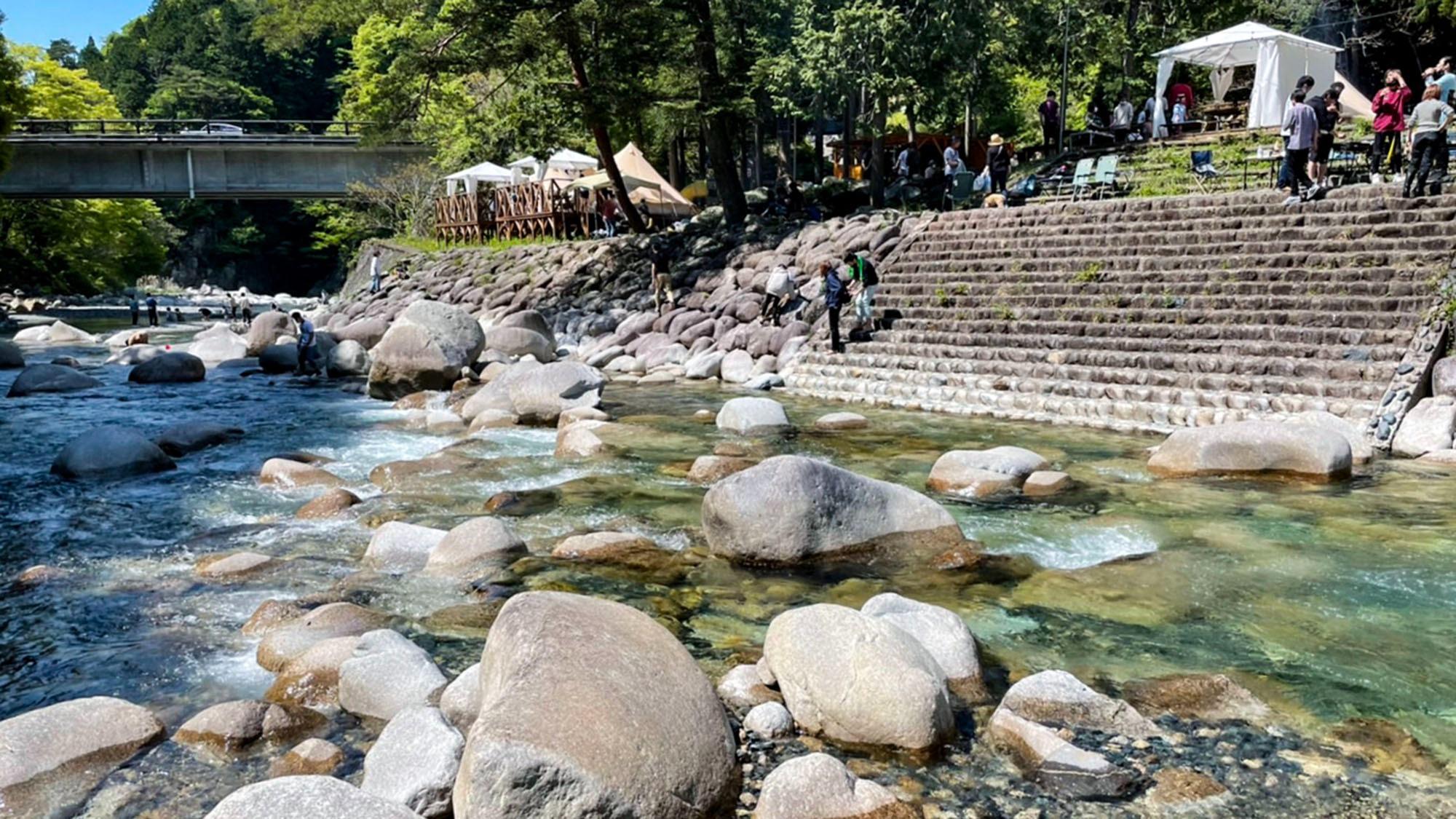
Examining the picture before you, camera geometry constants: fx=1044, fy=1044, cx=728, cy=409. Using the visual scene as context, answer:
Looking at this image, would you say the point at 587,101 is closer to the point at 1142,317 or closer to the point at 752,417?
the point at 752,417

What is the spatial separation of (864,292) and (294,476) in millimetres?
10094

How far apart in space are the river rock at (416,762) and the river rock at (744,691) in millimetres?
1334

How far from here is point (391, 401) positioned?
16.8m

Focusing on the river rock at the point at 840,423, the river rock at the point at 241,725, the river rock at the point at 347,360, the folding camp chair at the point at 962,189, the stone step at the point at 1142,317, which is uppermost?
the folding camp chair at the point at 962,189

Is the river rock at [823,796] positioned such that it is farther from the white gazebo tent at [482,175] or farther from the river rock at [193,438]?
the white gazebo tent at [482,175]

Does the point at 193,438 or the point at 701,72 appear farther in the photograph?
the point at 701,72

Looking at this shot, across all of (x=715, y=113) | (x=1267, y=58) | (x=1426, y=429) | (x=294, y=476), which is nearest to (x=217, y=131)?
(x=715, y=113)

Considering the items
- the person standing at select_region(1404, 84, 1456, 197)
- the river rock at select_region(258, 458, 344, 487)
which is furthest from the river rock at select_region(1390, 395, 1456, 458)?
the river rock at select_region(258, 458, 344, 487)

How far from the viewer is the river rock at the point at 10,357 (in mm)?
22656

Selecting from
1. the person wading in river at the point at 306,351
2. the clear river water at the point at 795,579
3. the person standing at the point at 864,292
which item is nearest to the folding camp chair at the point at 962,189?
the person standing at the point at 864,292

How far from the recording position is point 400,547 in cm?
760

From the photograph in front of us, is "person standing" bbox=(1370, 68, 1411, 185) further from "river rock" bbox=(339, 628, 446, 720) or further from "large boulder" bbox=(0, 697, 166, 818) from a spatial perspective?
"large boulder" bbox=(0, 697, 166, 818)

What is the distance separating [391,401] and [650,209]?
15.8 m

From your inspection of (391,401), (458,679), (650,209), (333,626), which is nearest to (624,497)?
(333,626)
